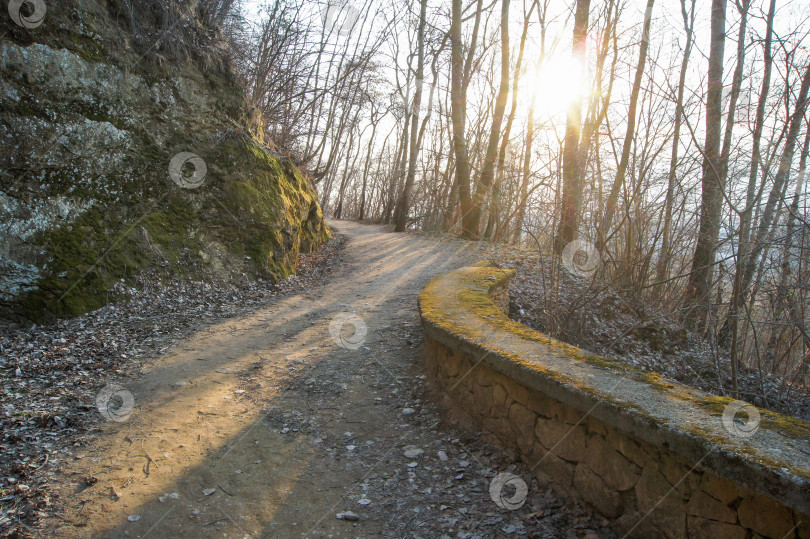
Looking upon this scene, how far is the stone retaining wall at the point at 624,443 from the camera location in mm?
1741

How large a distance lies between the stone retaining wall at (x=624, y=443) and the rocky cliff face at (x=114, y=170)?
14.8 feet

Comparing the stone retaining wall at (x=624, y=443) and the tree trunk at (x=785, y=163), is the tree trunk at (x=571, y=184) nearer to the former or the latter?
the tree trunk at (x=785, y=163)

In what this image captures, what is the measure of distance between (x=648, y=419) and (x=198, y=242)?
6.36 metres

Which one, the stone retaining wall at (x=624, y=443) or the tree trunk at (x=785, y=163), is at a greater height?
the tree trunk at (x=785, y=163)

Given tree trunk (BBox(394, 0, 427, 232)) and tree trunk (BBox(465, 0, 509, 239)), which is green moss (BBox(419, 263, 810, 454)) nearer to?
tree trunk (BBox(465, 0, 509, 239))

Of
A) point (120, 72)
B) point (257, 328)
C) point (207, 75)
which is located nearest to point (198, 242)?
point (257, 328)

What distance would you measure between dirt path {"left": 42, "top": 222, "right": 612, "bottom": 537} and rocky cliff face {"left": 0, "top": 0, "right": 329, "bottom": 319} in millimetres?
1858

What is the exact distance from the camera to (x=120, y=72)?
665cm

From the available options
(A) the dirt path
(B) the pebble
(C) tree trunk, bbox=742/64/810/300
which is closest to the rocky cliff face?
(A) the dirt path

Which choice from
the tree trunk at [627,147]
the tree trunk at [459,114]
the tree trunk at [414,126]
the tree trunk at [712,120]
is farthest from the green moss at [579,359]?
the tree trunk at [414,126]

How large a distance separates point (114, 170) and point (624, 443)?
6.74 metres

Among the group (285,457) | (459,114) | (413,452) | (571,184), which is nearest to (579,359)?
(413,452)

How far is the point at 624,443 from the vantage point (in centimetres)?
226

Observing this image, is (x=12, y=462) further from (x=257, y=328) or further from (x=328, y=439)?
(x=257, y=328)
